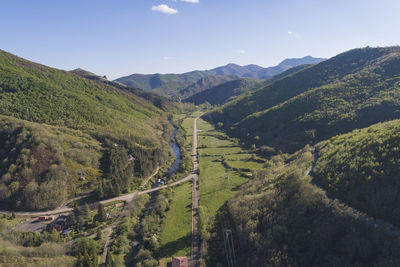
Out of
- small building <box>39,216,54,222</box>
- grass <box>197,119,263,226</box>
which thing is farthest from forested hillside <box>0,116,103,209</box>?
grass <box>197,119,263,226</box>

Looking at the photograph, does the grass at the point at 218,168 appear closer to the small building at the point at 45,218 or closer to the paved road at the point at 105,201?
the paved road at the point at 105,201

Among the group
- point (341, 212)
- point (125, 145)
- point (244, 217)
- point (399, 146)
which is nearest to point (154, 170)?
point (125, 145)

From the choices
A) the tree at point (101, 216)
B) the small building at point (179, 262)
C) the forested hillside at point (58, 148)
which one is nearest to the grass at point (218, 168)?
the small building at point (179, 262)

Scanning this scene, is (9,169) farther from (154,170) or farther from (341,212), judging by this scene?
(341,212)

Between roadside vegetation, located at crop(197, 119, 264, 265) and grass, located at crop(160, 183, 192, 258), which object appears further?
roadside vegetation, located at crop(197, 119, 264, 265)

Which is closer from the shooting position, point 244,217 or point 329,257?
point 329,257

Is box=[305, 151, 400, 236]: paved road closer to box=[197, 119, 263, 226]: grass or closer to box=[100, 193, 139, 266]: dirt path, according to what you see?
box=[197, 119, 263, 226]: grass
